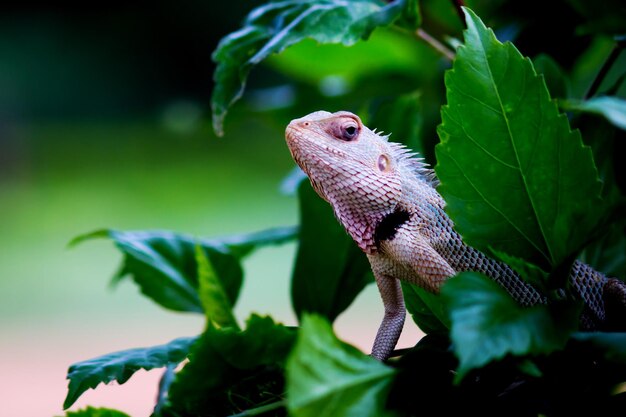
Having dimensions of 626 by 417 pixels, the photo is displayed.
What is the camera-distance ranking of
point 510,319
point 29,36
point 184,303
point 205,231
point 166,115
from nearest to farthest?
point 510,319
point 184,303
point 166,115
point 205,231
point 29,36

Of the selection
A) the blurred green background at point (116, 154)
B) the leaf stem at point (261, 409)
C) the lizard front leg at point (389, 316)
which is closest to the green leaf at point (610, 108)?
the lizard front leg at point (389, 316)

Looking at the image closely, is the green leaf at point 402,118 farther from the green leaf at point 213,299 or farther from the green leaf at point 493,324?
the green leaf at point 493,324

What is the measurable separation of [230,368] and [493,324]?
7.7 inches

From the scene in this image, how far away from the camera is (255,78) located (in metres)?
6.13

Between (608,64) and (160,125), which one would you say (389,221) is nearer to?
(608,64)

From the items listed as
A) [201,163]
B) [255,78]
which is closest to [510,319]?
[201,163]

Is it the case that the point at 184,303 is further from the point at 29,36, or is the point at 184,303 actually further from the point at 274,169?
the point at 29,36

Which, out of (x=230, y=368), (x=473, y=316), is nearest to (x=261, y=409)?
(x=230, y=368)

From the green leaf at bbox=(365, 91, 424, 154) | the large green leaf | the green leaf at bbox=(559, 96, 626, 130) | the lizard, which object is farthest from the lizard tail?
the large green leaf

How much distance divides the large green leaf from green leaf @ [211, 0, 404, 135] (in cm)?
20

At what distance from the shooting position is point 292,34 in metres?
0.75

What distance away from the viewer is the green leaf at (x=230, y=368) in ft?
1.69

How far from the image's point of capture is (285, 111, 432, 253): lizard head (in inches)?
27.9

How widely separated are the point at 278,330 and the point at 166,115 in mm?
1000
